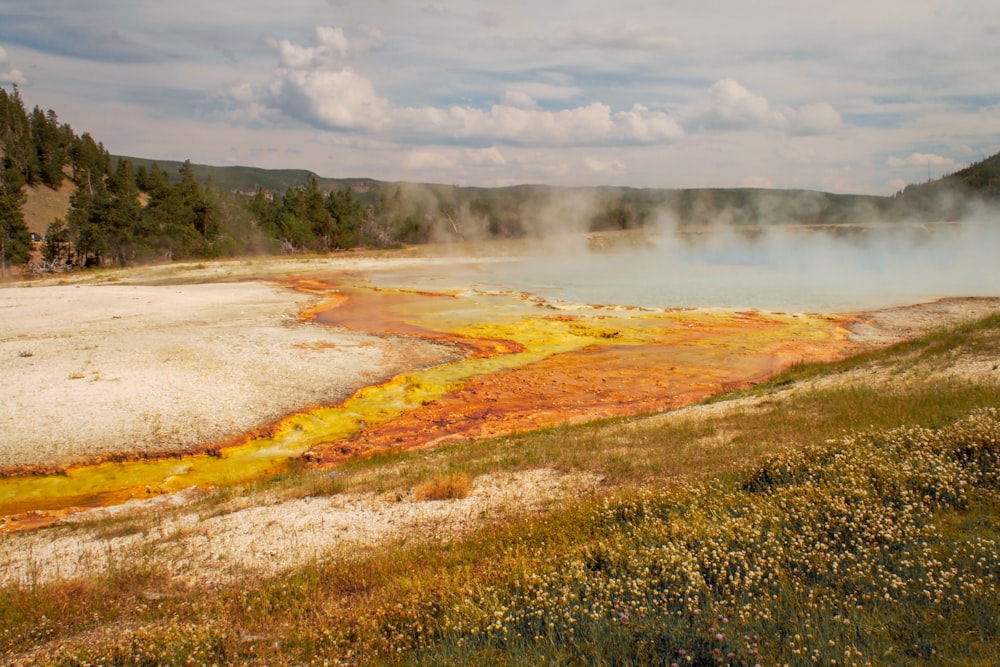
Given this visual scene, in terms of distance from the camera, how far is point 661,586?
4.05 metres

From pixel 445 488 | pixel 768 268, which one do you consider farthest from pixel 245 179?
pixel 445 488

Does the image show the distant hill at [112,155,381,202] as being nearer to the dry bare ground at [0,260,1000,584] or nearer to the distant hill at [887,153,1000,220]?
the distant hill at [887,153,1000,220]

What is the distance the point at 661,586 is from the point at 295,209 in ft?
242

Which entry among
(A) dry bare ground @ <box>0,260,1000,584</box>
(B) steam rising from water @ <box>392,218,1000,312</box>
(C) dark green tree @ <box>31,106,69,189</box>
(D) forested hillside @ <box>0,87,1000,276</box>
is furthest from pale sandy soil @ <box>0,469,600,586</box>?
(C) dark green tree @ <box>31,106,69,189</box>

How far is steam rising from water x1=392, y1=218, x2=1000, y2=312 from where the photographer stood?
31.8m

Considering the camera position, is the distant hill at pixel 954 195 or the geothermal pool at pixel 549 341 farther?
the distant hill at pixel 954 195

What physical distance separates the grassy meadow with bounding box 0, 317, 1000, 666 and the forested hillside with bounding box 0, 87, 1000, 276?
168ft

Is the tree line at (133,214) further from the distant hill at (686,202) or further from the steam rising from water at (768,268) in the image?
the steam rising from water at (768,268)

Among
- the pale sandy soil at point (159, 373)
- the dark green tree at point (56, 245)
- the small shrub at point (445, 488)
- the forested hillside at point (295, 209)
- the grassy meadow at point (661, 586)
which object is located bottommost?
the pale sandy soil at point (159, 373)

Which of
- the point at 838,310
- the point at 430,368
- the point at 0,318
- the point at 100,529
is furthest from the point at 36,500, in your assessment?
the point at 838,310

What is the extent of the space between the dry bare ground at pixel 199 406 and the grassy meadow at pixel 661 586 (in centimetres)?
48

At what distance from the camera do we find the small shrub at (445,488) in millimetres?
7125

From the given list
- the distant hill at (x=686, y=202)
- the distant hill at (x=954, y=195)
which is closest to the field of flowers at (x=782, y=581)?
the distant hill at (x=954, y=195)

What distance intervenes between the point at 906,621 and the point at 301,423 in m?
11.0
